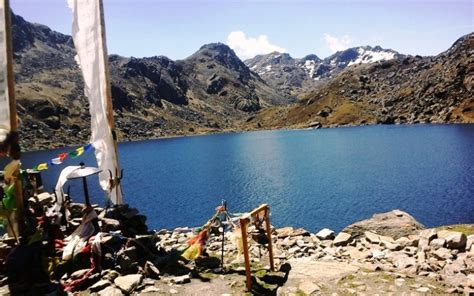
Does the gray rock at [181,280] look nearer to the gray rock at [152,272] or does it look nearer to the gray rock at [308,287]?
the gray rock at [152,272]

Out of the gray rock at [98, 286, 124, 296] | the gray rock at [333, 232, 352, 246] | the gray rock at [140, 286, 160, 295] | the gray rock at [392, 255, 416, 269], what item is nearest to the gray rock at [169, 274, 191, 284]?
the gray rock at [140, 286, 160, 295]

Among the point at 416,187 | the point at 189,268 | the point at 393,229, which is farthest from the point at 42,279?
the point at 416,187

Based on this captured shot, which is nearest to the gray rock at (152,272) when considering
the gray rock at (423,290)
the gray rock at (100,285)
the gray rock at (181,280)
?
the gray rock at (181,280)

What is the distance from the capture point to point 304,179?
70.8 meters

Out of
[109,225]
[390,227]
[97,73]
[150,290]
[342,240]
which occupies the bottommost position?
[390,227]

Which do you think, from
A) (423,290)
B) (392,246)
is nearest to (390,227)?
(392,246)

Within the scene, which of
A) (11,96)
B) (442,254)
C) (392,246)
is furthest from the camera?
(392,246)

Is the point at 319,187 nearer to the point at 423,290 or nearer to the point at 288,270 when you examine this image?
the point at 288,270

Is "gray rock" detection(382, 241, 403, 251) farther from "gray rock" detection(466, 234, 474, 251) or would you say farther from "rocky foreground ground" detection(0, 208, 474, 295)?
"gray rock" detection(466, 234, 474, 251)

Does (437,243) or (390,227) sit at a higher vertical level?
(437,243)

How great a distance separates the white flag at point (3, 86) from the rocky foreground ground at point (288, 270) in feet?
17.8

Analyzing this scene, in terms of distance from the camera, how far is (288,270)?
15695 mm

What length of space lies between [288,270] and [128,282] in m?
5.98

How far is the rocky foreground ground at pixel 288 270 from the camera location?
13.9 metres
